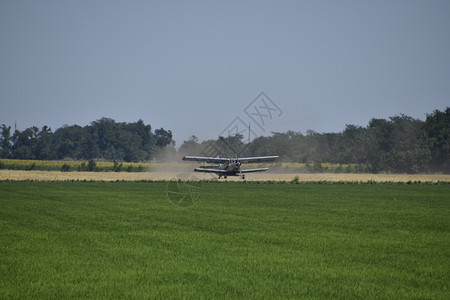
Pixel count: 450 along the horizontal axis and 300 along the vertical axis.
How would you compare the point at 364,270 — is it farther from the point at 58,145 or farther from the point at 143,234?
the point at 58,145

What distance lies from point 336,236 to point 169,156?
161 m

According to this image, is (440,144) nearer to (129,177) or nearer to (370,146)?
(370,146)

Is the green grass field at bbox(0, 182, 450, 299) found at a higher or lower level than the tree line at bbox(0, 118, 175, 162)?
lower

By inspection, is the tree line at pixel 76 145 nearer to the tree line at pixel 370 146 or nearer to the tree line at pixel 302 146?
the tree line at pixel 302 146

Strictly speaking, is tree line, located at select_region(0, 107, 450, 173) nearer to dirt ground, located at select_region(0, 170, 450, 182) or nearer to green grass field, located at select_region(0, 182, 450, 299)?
dirt ground, located at select_region(0, 170, 450, 182)

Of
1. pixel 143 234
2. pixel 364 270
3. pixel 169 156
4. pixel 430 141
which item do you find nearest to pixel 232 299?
pixel 364 270

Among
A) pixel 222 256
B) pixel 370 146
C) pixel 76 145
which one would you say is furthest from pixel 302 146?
→ pixel 222 256

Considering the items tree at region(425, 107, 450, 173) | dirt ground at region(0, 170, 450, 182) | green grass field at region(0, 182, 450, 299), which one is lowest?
green grass field at region(0, 182, 450, 299)

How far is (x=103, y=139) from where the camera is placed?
Answer: 7215 inches

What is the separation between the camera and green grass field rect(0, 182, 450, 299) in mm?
8977

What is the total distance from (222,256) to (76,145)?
173 m

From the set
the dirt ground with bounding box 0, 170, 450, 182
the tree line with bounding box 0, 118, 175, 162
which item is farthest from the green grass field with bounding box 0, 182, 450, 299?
the tree line with bounding box 0, 118, 175, 162

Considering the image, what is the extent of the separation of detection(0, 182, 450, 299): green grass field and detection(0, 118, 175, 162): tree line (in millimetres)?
158394

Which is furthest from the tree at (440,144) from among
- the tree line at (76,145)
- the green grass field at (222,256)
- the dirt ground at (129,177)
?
the tree line at (76,145)
